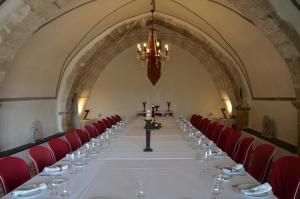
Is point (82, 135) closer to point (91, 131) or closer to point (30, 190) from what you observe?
point (91, 131)

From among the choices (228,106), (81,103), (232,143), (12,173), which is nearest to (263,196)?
(12,173)

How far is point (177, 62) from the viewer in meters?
13.6

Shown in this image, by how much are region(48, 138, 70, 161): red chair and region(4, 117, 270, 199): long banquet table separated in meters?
0.60

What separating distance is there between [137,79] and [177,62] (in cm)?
175

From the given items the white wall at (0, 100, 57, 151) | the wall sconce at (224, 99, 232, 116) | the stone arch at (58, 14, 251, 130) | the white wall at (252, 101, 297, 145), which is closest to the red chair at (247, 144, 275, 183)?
the white wall at (252, 101, 297, 145)

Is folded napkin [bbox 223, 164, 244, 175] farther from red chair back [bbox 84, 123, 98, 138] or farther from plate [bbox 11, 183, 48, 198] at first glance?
red chair back [bbox 84, 123, 98, 138]

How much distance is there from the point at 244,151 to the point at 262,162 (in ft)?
2.28

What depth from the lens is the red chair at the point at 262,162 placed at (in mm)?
3664

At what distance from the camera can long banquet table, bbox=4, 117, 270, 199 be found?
2.61 meters

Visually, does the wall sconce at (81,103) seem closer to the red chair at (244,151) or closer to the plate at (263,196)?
the red chair at (244,151)

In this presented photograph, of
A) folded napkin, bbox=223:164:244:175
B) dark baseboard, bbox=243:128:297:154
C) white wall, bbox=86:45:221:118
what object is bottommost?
dark baseboard, bbox=243:128:297:154

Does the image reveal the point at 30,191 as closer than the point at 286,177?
Yes

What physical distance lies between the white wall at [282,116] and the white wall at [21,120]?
576cm

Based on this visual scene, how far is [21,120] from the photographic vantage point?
7.46 m
